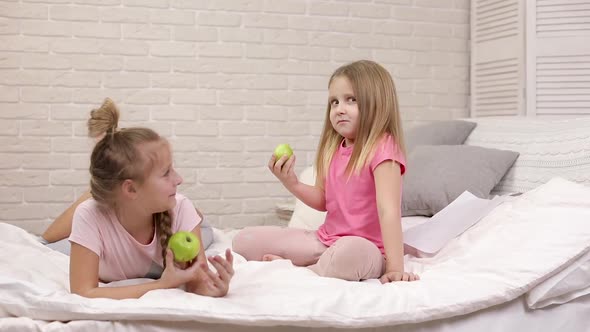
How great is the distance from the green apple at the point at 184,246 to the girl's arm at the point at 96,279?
24 mm

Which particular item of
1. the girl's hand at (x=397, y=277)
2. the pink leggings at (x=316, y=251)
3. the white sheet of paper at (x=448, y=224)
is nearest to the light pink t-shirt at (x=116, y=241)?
the pink leggings at (x=316, y=251)

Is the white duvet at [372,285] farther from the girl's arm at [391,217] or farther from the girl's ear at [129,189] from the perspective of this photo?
the girl's ear at [129,189]

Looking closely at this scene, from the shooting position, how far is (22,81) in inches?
151

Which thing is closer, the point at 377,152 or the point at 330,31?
the point at 377,152

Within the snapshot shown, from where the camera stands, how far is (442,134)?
3244mm

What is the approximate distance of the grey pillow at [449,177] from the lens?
285cm

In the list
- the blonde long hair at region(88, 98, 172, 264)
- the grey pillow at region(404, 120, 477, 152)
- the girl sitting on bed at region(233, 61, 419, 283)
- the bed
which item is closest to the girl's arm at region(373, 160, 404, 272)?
the girl sitting on bed at region(233, 61, 419, 283)

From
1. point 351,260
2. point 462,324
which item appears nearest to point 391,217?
point 351,260

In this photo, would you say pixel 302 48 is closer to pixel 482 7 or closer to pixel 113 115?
pixel 482 7

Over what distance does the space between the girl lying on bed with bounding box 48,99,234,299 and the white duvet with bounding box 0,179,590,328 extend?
0.24 ft

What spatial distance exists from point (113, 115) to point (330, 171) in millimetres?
732

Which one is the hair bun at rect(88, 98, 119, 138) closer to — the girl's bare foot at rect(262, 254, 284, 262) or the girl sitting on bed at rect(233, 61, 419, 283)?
the girl sitting on bed at rect(233, 61, 419, 283)

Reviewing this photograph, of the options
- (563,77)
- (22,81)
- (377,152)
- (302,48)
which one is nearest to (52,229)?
(377,152)

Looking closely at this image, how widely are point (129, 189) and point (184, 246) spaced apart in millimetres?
211
